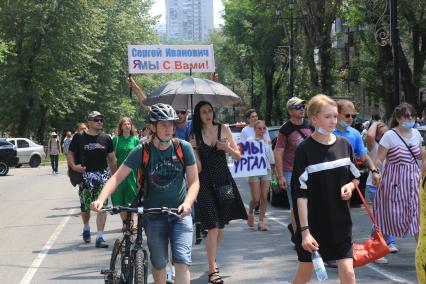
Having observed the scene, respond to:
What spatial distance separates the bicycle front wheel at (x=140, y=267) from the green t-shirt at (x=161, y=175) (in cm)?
38

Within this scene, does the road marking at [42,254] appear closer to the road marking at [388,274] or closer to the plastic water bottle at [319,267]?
the road marking at [388,274]

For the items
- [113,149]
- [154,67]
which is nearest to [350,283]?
[113,149]

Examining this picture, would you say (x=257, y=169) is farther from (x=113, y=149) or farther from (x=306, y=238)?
(x=306, y=238)

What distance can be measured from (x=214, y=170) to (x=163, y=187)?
1.94 metres

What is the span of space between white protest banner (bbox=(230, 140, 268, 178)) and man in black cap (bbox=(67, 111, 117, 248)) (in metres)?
2.06

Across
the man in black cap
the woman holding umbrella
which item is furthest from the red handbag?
the man in black cap

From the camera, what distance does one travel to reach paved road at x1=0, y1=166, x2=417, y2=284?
784 centimetres

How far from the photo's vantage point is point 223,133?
24.7 feet

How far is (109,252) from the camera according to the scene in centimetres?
966

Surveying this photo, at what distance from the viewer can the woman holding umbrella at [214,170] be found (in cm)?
736

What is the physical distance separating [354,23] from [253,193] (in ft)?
110

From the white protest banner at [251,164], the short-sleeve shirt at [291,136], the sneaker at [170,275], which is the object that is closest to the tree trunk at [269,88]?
the white protest banner at [251,164]

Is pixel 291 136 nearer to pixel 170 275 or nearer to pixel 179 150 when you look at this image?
pixel 170 275

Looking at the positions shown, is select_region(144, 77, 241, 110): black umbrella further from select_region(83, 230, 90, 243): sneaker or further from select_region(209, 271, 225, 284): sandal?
select_region(209, 271, 225, 284): sandal
